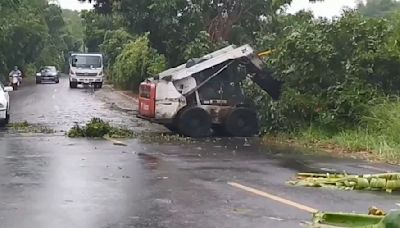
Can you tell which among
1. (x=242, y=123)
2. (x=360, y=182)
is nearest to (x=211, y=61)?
(x=242, y=123)

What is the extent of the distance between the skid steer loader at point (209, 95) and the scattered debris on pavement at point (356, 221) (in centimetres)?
1123

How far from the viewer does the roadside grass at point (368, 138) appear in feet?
48.5

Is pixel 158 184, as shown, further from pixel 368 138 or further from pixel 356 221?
pixel 368 138

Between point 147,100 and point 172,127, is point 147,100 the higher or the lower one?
the higher one

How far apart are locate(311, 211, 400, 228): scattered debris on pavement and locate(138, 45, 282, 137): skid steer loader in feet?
36.9

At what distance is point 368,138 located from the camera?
15.8 meters

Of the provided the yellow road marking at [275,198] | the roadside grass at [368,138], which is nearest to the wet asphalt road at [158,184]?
the yellow road marking at [275,198]

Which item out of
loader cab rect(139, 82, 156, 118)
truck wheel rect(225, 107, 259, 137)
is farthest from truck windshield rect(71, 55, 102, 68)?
truck wheel rect(225, 107, 259, 137)

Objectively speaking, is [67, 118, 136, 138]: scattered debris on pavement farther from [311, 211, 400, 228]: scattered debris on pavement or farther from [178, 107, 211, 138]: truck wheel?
[311, 211, 400, 228]: scattered debris on pavement

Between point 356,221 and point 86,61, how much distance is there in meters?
42.5

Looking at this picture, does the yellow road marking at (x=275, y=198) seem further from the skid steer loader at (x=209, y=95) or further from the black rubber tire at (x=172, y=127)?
the black rubber tire at (x=172, y=127)

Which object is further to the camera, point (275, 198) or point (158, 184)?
point (158, 184)

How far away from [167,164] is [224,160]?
1287mm

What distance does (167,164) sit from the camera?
1275 cm
